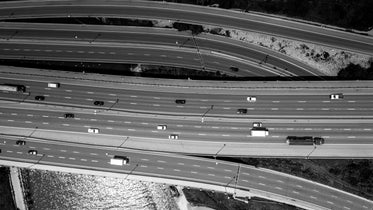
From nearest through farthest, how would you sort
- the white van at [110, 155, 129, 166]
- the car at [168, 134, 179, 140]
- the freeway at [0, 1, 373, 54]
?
1. the freeway at [0, 1, 373, 54]
2. the car at [168, 134, 179, 140]
3. the white van at [110, 155, 129, 166]

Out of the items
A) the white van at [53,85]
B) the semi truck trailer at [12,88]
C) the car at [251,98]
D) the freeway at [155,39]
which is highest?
the freeway at [155,39]

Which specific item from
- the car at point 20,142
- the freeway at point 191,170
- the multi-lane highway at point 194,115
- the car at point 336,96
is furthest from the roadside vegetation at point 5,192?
the car at point 336,96

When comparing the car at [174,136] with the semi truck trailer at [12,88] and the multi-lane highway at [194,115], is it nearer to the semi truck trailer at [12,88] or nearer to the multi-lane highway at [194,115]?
the multi-lane highway at [194,115]

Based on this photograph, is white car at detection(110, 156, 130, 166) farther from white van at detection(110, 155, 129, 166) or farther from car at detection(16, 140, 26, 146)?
car at detection(16, 140, 26, 146)

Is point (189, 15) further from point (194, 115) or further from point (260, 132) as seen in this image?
point (260, 132)

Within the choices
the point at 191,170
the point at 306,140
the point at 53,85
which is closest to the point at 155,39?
the point at 53,85

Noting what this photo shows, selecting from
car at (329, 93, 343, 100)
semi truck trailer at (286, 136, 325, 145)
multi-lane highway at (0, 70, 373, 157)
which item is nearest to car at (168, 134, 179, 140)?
multi-lane highway at (0, 70, 373, 157)

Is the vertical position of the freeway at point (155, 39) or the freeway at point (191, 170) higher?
the freeway at point (155, 39)
